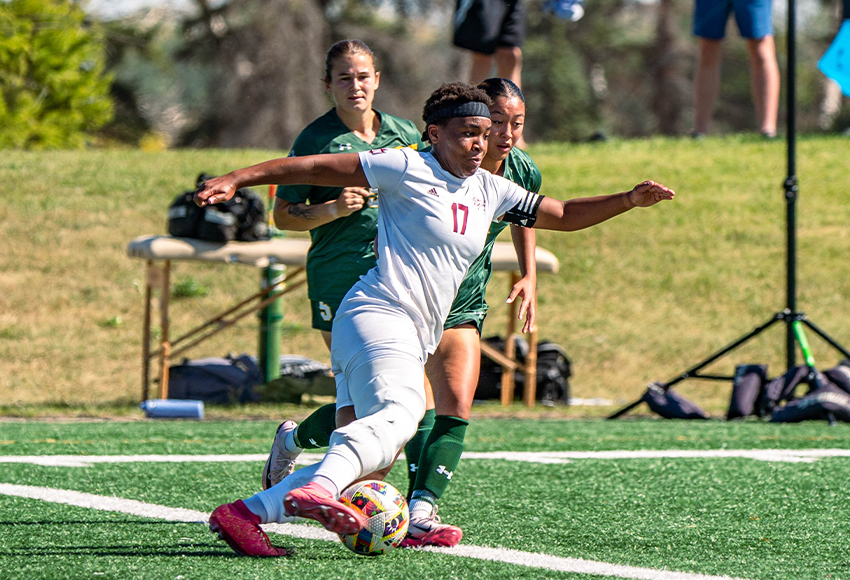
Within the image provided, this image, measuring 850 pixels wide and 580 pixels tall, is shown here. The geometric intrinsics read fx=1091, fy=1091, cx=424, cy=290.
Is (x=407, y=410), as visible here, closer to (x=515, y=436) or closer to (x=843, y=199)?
(x=515, y=436)

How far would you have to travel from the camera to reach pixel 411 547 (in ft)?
13.0

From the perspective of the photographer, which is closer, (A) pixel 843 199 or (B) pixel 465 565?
(B) pixel 465 565

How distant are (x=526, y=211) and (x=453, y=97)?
0.53 metres

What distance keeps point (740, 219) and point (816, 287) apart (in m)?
1.78

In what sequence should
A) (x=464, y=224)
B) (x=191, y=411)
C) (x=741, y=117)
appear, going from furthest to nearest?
(x=741, y=117) < (x=191, y=411) < (x=464, y=224)

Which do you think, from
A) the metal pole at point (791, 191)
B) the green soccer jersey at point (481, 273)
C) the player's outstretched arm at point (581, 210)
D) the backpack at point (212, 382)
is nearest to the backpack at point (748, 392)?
the metal pole at point (791, 191)

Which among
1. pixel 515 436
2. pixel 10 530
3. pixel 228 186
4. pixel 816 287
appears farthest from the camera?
pixel 816 287

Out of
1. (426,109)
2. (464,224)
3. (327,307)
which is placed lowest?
(327,307)

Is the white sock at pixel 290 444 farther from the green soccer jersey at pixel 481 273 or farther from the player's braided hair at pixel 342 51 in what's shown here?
the player's braided hair at pixel 342 51

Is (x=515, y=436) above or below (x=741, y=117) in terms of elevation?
below

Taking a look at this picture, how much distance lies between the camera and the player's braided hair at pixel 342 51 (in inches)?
191

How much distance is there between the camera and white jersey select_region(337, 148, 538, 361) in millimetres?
3756

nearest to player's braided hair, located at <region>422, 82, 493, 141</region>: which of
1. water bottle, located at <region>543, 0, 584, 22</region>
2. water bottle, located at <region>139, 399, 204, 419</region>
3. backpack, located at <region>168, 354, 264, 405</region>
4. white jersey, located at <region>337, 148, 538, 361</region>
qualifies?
white jersey, located at <region>337, 148, 538, 361</region>

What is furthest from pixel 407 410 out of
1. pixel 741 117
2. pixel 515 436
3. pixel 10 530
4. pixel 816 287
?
pixel 741 117
